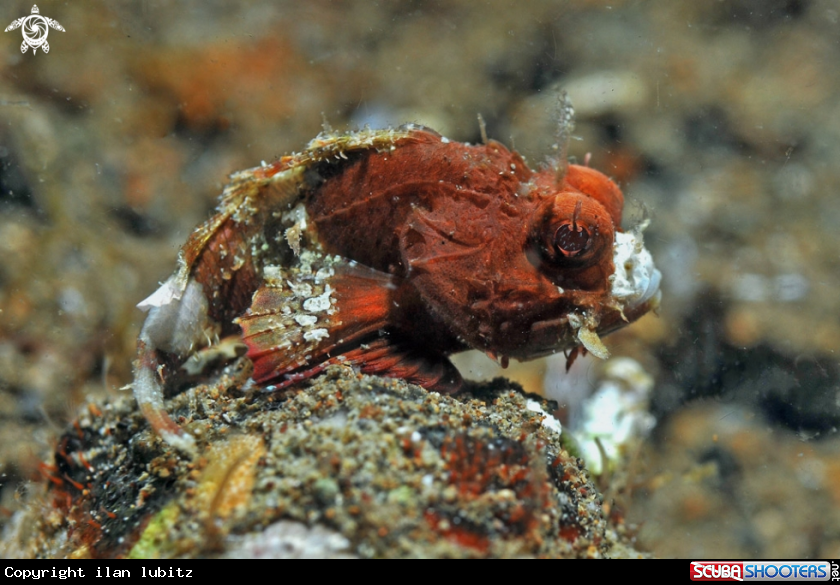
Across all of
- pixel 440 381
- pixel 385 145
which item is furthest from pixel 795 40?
pixel 440 381

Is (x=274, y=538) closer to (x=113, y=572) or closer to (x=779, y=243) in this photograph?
(x=113, y=572)

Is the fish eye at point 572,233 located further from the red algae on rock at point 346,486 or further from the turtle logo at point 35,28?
the turtle logo at point 35,28

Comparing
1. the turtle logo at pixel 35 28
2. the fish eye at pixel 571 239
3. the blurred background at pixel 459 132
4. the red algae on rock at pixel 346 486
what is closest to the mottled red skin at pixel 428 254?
the fish eye at pixel 571 239

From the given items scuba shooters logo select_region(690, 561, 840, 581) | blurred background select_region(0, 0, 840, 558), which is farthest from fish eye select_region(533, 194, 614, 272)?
blurred background select_region(0, 0, 840, 558)

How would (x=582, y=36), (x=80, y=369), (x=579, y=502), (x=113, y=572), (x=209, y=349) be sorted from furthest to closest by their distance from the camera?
(x=582, y=36) → (x=80, y=369) → (x=209, y=349) → (x=579, y=502) → (x=113, y=572)

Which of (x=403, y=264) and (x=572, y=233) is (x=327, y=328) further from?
(x=572, y=233)
